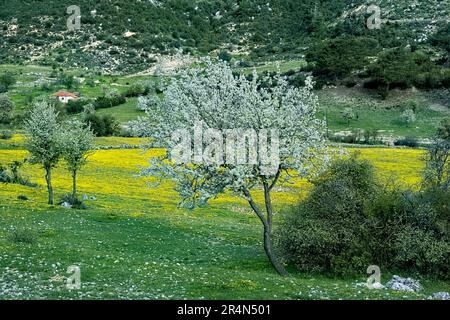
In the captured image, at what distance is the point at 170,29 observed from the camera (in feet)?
602

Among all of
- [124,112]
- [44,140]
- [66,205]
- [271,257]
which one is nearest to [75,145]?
[44,140]

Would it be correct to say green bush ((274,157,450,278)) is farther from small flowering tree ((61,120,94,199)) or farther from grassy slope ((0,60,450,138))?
grassy slope ((0,60,450,138))

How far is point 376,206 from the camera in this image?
95.2 feet

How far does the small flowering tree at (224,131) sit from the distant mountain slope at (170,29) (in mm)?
124282

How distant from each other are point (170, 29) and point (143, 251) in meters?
160

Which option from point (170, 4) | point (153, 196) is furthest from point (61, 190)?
point (170, 4)

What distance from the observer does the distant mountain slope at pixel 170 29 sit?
15638 centimetres

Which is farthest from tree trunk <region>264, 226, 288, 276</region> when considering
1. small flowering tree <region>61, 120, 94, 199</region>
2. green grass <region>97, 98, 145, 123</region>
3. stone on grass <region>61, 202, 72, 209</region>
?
green grass <region>97, 98, 145, 123</region>

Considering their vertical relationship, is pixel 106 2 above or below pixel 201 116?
above

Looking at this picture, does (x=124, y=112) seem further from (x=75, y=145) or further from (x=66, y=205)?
(x=66, y=205)

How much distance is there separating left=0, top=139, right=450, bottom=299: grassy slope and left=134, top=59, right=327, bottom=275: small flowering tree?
3811mm

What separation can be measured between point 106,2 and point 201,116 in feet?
533

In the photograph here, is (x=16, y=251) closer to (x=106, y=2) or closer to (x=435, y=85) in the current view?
(x=435, y=85)

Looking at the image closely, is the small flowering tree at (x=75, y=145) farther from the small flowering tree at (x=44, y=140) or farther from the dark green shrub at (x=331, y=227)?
the dark green shrub at (x=331, y=227)
